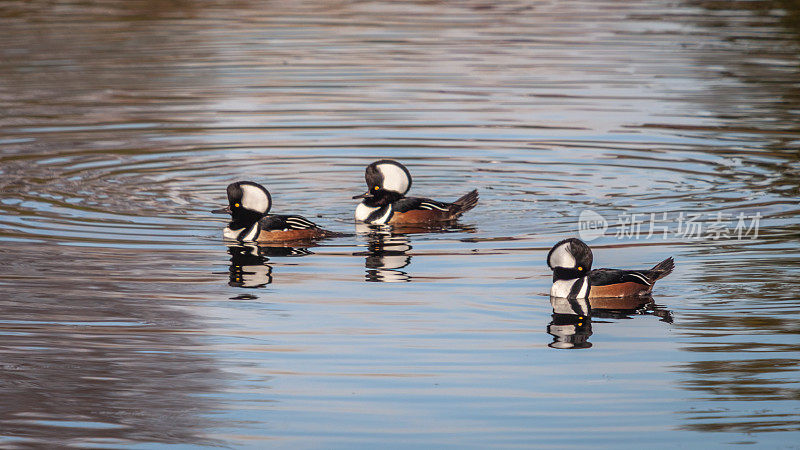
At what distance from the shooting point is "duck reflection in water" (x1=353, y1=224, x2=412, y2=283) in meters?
10.4

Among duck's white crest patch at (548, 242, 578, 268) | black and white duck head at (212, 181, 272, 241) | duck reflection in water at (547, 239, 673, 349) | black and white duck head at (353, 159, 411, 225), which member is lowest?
duck reflection in water at (547, 239, 673, 349)

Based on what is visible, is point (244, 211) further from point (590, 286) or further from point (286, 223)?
point (590, 286)

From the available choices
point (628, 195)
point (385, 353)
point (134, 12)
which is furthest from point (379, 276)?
point (134, 12)

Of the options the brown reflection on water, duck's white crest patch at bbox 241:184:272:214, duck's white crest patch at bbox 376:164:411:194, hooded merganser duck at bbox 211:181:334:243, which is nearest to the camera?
the brown reflection on water

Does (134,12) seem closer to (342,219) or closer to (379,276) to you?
(342,219)

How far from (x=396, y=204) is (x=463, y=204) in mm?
657

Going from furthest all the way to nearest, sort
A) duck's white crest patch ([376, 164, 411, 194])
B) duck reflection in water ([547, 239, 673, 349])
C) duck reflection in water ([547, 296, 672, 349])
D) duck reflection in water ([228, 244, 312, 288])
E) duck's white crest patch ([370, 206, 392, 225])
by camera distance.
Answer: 1. duck's white crest patch ([376, 164, 411, 194])
2. duck's white crest patch ([370, 206, 392, 225])
3. duck reflection in water ([228, 244, 312, 288])
4. duck reflection in water ([547, 239, 673, 349])
5. duck reflection in water ([547, 296, 672, 349])

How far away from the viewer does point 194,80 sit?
72.2 feet

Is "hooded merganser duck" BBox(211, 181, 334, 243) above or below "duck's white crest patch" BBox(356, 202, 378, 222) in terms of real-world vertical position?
below

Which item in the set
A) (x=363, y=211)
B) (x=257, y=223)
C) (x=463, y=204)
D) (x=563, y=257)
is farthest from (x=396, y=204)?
(x=563, y=257)


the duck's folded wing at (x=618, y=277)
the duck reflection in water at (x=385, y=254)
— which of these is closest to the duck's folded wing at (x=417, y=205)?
the duck reflection in water at (x=385, y=254)

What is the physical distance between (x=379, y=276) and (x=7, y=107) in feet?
35.7
